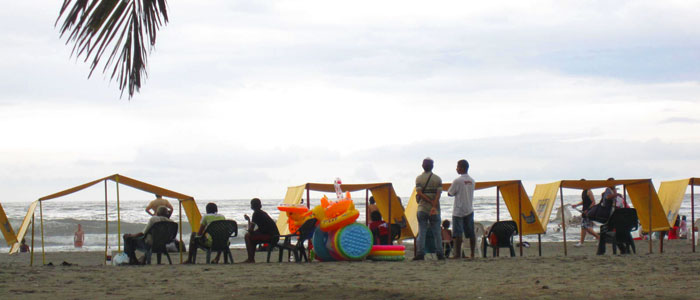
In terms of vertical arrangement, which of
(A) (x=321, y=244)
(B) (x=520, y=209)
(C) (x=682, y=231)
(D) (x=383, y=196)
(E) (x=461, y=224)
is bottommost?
(C) (x=682, y=231)

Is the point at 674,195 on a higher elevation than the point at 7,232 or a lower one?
higher

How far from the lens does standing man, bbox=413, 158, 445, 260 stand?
1192 centimetres

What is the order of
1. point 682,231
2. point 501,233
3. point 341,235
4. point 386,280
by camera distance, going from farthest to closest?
point 682,231
point 501,233
point 341,235
point 386,280

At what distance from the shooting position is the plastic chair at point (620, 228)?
515 inches

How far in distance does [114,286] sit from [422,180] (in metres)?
5.03

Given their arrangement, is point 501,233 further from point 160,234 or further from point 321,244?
point 160,234

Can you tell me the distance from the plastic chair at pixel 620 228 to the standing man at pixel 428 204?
289 cm

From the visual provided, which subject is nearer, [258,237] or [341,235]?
[341,235]

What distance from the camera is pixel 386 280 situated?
28.6ft

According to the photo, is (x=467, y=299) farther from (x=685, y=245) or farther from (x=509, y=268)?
(x=685, y=245)

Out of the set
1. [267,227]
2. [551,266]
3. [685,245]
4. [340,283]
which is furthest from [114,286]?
[685,245]

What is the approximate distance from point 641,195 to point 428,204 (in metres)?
4.57

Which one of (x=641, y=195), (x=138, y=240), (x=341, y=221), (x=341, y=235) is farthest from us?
(x=641, y=195)

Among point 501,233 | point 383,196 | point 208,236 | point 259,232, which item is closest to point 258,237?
point 259,232
